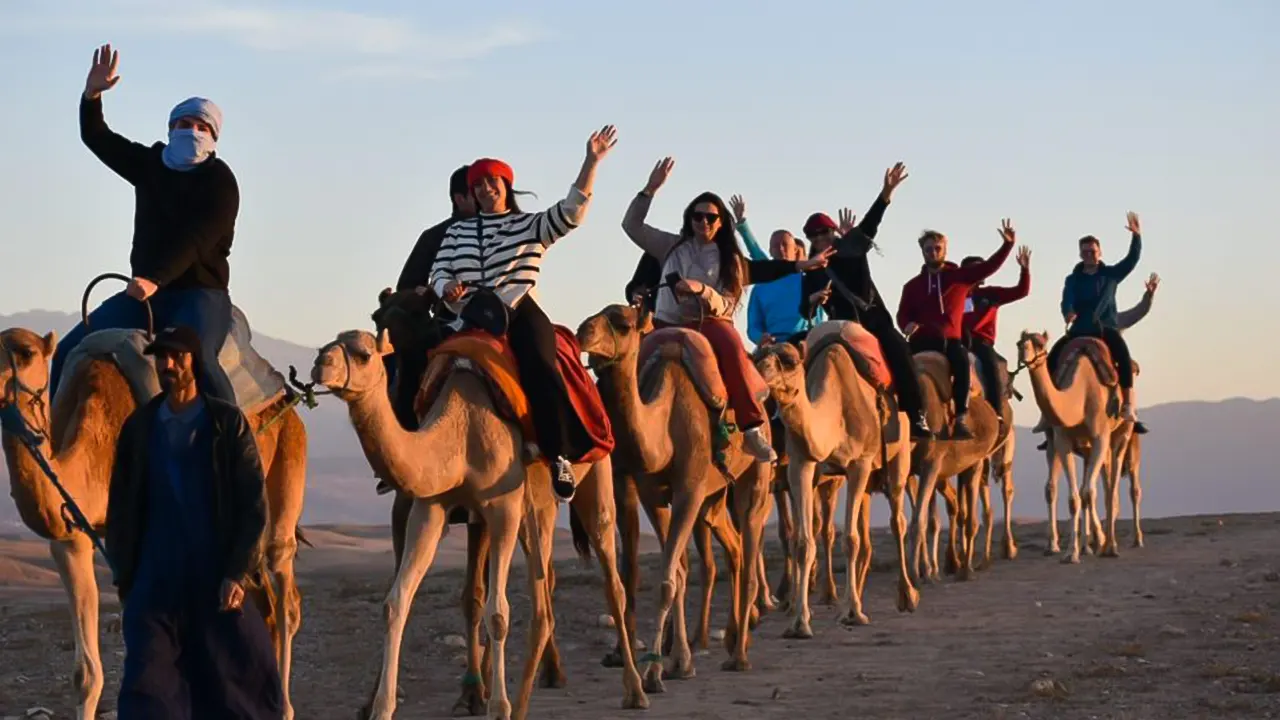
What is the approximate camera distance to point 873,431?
18.1 metres

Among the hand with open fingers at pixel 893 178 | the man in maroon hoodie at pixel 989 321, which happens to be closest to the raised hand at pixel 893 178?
the hand with open fingers at pixel 893 178

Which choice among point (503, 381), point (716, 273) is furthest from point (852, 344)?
point (503, 381)

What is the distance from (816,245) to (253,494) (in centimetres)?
1016

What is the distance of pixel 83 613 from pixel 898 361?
9065 mm

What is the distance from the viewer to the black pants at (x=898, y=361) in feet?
62.0

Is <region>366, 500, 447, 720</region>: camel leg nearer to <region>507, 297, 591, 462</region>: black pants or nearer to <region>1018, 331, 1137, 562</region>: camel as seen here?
<region>507, 297, 591, 462</region>: black pants

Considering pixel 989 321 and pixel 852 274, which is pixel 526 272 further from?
pixel 989 321

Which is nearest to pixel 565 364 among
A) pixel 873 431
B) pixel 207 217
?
pixel 207 217

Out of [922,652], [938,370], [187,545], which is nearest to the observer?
[187,545]

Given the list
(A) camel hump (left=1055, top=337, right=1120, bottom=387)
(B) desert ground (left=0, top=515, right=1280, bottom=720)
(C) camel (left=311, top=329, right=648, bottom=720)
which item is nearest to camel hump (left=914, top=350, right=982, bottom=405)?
(B) desert ground (left=0, top=515, right=1280, bottom=720)

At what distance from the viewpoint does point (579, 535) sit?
14.4 m

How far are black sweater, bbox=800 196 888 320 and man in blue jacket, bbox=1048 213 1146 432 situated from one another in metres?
6.30

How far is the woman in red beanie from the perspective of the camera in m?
12.6

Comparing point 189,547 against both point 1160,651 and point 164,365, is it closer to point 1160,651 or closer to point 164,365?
point 164,365
